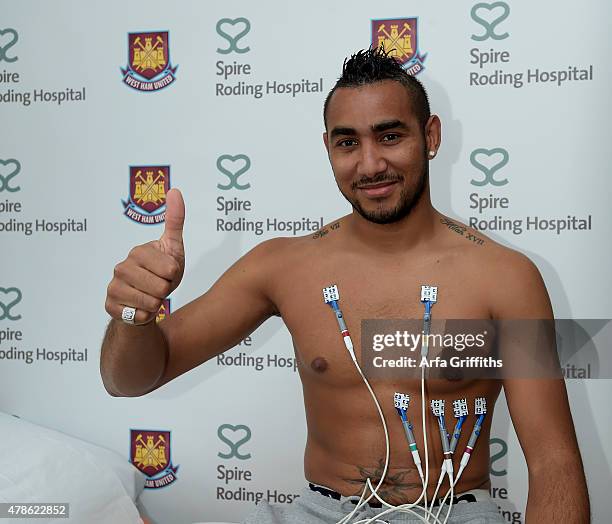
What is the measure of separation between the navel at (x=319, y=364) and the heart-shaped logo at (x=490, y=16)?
2.98ft

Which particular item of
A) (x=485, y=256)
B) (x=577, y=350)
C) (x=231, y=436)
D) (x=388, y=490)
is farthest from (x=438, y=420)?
(x=231, y=436)

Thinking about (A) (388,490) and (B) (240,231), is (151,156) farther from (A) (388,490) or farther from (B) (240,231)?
(A) (388,490)

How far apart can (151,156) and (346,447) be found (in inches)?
39.2

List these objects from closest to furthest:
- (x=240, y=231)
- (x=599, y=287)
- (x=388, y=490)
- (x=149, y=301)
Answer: (x=149, y=301) < (x=388, y=490) < (x=599, y=287) < (x=240, y=231)

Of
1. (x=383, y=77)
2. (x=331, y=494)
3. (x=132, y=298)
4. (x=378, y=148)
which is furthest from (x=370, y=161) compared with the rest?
(x=331, y=494)

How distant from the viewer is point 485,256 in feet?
4.75

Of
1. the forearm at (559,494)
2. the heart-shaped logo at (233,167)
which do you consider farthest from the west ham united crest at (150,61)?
the forearm at (559,494)

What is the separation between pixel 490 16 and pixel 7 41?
1328mm

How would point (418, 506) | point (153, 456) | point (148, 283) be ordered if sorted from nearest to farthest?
1. point (148, 283)
2. point (418, 506)
3. point (153, 456)

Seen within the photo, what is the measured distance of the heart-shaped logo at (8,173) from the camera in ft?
6.96

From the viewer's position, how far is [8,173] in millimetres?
2125

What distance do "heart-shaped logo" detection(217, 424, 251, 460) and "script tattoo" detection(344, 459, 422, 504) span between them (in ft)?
2.11

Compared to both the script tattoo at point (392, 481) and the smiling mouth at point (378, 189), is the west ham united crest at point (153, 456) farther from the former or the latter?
the smiling mouth at point (378, 189)

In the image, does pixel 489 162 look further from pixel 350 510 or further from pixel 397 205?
pixel 350 510
